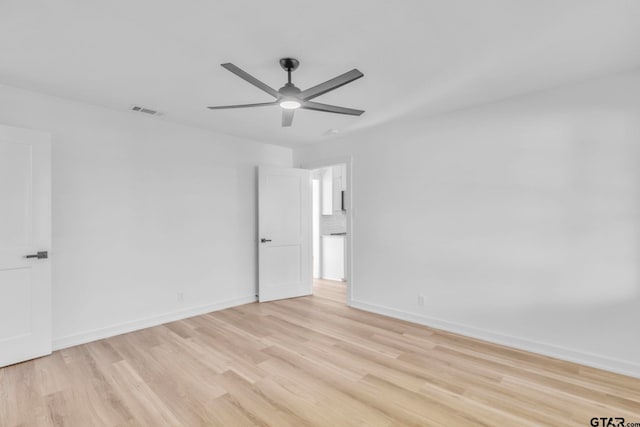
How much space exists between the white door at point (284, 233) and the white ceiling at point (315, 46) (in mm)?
1943

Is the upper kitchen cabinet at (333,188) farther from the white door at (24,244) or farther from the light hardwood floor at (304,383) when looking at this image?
the white door at (24,244)

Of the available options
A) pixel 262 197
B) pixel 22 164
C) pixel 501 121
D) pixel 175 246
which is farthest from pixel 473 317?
pixel 22 164

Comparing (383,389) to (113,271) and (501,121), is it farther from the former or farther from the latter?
(113,271)

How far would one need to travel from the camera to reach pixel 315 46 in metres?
2.25

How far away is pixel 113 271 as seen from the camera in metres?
3.55

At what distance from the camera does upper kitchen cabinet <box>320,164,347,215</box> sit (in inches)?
266

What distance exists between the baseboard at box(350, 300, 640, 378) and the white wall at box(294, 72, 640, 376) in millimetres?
11

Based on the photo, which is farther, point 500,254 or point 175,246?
point 175,246

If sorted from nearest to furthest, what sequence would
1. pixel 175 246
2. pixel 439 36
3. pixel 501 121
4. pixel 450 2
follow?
1. pixel 450 2
2. pixel 439 36
3. pixel 501 121
4. pixel 175 246

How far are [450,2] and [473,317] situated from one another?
3.06m

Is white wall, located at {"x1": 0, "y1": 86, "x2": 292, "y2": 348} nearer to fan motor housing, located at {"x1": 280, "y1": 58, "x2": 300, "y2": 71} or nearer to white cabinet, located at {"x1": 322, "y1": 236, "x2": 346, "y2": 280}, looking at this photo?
white cabinet, located at {"x1": 322, "y1": 236, "x2": 346, "y2": 280}

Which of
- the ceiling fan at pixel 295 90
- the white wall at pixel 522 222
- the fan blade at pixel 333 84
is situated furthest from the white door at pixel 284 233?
the fan blade at pixel 333 84

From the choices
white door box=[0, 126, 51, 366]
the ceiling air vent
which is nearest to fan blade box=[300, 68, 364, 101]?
the ceiling air vent

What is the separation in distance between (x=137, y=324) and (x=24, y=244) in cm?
143
